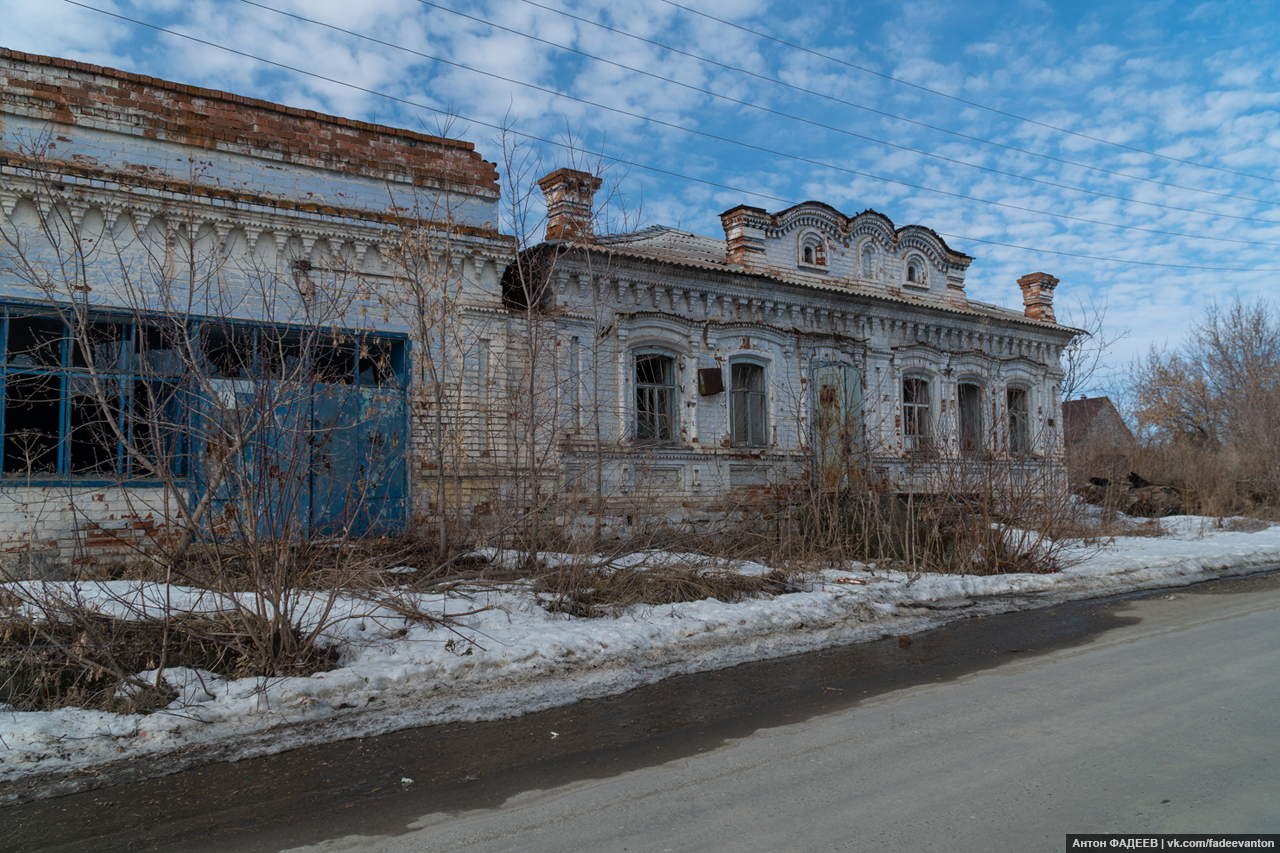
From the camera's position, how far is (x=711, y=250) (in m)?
16.0

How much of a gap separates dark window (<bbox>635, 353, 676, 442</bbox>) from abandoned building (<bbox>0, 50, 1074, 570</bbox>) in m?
0.06

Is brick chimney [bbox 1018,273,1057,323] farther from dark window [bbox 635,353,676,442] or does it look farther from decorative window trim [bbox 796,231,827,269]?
dark window [bbox 635,353,676,442]

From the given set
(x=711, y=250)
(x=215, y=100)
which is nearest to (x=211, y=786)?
(x=215, y=100)

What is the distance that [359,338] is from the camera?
1046 centimetres

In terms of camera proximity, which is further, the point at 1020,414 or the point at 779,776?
the point at 1020,414

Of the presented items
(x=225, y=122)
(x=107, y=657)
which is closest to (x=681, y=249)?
(x=225, y=122)

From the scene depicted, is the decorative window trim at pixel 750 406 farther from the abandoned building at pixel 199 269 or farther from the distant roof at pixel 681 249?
the abandoned building at pixel 199 269

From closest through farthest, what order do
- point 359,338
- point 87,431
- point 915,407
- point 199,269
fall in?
point 87,431, point 199,269, point 359,338, point 915,407

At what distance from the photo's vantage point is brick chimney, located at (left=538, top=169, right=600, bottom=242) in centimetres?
1248

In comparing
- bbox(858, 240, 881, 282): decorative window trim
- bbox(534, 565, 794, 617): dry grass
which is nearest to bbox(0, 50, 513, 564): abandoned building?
bbox(534, 565, 794, 617): dry grass

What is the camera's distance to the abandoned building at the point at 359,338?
744 cm

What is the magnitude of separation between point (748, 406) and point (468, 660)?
9907 millimetres

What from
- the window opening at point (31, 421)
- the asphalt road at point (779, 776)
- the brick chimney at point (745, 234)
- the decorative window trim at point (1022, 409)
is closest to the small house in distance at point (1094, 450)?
the decorative window trim at point (1022, 409)

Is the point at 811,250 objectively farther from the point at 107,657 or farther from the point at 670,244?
the point at 107,657
